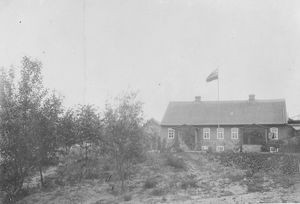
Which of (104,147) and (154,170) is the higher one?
(104,147)

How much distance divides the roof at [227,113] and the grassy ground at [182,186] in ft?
40.0

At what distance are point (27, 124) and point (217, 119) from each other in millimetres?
25785

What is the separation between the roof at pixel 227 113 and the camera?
41.9 m

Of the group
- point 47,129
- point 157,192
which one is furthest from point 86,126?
point 157,192

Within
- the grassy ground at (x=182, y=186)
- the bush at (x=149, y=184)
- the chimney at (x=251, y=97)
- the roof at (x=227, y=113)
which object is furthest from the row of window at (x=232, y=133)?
the bush at (x=149, y=184)

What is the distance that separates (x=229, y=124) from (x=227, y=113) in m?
2.09

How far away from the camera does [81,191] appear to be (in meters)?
25.5

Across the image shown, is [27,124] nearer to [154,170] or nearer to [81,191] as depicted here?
[81,191]

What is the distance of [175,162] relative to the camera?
1208 inches

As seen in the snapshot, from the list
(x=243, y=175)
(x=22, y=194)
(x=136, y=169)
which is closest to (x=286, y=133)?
(x=243, y=175)

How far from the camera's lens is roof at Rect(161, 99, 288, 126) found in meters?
41.9

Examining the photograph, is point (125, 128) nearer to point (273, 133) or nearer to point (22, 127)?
point (22, 127)

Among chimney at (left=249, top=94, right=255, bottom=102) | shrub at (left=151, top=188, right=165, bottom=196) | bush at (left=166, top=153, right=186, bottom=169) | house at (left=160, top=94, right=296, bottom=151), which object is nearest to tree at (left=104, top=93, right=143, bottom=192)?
shrub at (left=151, top=188, right=165, bottom=196)

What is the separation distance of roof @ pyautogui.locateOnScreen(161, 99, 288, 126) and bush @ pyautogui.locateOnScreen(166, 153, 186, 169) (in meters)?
13.0
